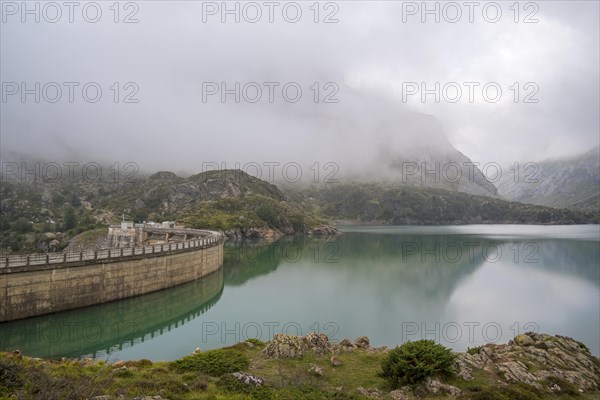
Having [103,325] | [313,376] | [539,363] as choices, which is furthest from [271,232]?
[539,363]

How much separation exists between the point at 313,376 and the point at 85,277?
29927 mm

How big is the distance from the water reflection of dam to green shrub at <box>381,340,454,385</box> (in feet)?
77.8

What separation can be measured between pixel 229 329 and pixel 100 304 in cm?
1402

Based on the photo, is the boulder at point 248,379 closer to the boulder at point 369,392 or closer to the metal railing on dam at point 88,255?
the boulder at point 369,392

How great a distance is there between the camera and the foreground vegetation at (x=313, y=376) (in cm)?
1377

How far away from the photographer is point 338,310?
4400 centimetres

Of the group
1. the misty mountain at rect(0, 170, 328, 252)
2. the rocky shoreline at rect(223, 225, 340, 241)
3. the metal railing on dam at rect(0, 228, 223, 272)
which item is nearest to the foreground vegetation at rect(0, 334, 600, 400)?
the metal railing on dam at rect(0, 228, 223, 272)

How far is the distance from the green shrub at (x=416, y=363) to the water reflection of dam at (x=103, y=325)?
23715 millimetres

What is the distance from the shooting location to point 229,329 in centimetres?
3666

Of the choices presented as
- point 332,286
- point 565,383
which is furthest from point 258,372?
point 332,286

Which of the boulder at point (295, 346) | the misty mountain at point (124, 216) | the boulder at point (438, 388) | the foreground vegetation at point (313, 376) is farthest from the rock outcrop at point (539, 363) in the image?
the misty mountain at point (124, 216)

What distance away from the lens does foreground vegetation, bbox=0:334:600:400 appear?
45.2 feet

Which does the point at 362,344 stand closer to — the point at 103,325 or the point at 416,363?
the point at 416,363

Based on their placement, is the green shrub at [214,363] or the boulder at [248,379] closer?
the boulder at [248,379]
